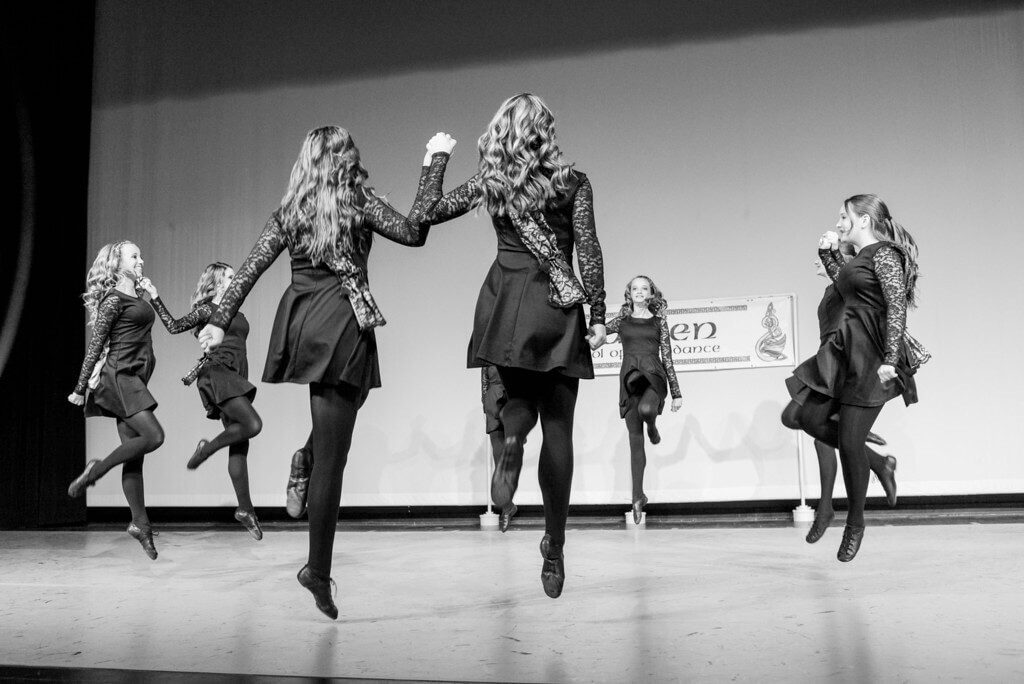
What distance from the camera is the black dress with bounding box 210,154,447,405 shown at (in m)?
2.71

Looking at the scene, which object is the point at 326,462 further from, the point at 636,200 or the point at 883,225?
the point at 636,200

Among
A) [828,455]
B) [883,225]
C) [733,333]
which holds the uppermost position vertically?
[883,225]

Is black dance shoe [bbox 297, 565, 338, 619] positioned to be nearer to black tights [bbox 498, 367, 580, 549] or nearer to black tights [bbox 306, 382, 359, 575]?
black tights [bbox 306, 382, 359, 575]

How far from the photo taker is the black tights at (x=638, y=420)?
627 cm

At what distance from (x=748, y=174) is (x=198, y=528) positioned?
5.55m

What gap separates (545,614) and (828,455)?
8.22 feet

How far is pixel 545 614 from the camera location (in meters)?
2.93

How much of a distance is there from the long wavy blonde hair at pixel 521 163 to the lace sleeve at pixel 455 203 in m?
0.03

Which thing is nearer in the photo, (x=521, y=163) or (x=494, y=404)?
(x=521, y=163)

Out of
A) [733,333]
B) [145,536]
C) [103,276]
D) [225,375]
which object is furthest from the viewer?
[733,333]

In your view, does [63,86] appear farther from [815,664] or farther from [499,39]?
[815,664]

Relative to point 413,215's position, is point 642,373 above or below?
below

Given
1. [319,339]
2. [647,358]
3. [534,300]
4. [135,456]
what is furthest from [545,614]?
[647,358]

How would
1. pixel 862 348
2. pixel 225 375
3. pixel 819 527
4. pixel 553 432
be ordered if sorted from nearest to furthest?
pixel 553 432
pixel 862 348
pixel 819 527
pixel 225 375
